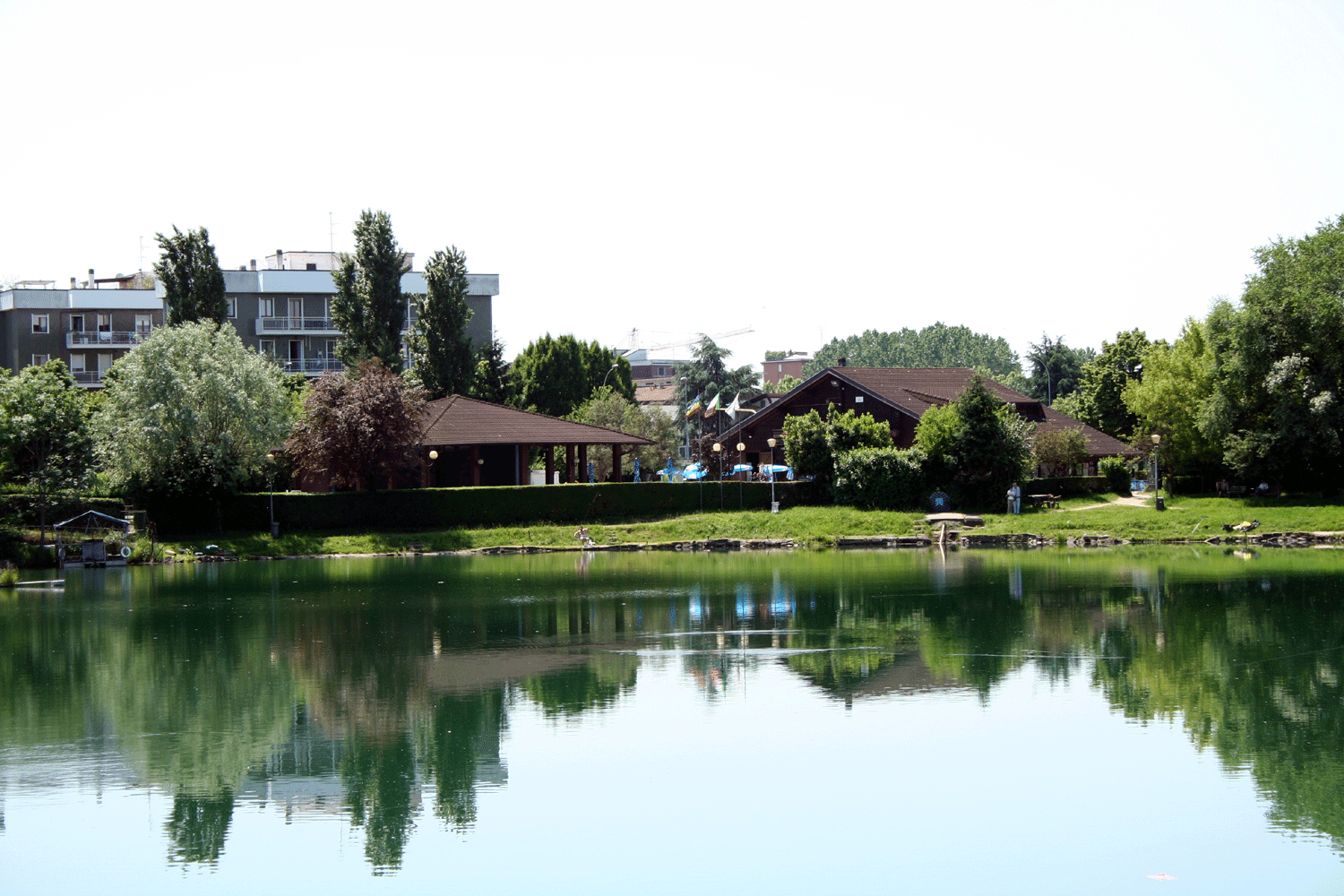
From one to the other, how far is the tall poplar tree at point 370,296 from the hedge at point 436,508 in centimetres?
1285

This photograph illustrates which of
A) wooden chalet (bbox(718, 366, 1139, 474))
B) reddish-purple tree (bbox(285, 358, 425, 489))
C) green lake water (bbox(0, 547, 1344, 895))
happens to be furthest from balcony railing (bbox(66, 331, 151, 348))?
green lake water (bbox(0, 547, 1344, 895))

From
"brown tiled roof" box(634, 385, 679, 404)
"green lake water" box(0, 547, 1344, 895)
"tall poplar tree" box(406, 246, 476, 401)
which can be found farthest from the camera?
"brown tiled roof" box(634, 385, 679, 404)

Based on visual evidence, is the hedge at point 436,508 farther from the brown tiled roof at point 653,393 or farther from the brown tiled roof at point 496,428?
the brown tiled roof at point 653,393

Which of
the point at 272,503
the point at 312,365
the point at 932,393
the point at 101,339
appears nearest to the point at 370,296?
the point at 272,503

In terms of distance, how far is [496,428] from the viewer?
56.0 m

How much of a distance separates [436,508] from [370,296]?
624 inches

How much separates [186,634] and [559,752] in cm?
1324

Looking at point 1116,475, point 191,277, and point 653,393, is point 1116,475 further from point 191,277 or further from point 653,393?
point 653,393

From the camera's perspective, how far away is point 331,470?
51312mm

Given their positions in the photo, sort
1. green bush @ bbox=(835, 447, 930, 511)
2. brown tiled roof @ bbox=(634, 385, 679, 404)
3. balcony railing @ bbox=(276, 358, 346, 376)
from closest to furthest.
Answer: green bush @ bbox=(835, 447, 930, 511) → balcony railing @ bbox=(276, 358, 346, 376) → brown tiled roof @ bbox=(634, 385, 679, 404)

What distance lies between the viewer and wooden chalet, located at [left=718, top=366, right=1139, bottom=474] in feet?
199

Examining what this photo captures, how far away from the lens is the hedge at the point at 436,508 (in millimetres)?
49562

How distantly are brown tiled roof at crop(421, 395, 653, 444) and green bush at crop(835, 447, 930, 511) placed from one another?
9.31 metres

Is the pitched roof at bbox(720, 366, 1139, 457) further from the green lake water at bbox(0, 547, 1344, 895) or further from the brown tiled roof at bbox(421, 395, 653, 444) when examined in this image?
the green lake water at bbox(0, 547, 1344, 895)
